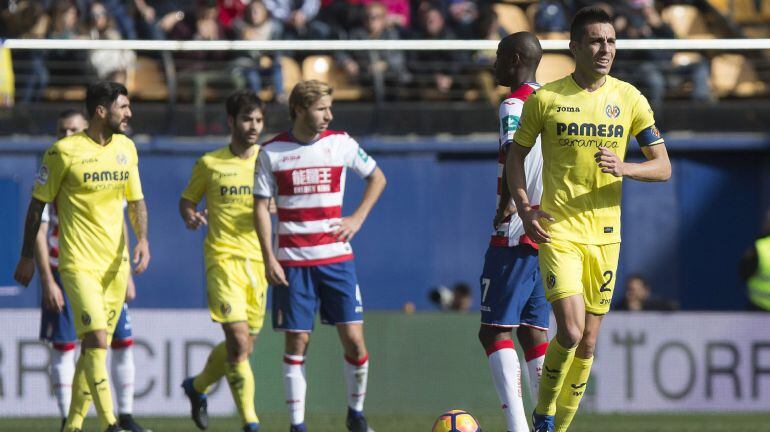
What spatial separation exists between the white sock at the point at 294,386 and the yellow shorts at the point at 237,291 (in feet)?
2.15

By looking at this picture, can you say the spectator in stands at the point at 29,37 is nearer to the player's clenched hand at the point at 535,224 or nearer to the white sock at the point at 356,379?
the white sock at the point at 356,379

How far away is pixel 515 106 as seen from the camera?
7.73m

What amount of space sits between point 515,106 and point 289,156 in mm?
1774

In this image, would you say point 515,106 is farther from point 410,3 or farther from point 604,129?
point 410,3

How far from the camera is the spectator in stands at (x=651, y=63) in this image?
15.8 meters

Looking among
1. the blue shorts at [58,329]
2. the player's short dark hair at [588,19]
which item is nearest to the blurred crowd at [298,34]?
the blue shorts at [58,329]

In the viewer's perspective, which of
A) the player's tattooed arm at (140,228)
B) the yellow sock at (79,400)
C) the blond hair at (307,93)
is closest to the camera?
the blond hair at (307,93)

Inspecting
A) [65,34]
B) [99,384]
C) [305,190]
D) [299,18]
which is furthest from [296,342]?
[299,18]

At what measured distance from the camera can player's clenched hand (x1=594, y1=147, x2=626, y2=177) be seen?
708 cm

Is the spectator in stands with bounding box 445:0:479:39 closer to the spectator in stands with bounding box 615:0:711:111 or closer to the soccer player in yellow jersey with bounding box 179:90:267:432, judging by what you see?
the spectator in stands with bounding box 615:0:711:111

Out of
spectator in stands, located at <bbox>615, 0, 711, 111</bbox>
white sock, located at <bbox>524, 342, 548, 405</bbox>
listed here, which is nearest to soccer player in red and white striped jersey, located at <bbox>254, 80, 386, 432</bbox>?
white sock, located at <bbox>524, 342, 548, 405</bbox>

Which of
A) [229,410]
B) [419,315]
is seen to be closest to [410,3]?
[419,315]

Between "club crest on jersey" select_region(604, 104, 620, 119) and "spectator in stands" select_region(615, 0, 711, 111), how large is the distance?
8.37m

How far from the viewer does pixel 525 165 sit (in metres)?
7.98
